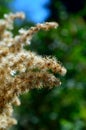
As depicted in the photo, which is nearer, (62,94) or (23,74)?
(23,74)

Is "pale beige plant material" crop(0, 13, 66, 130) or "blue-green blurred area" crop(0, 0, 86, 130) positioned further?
"blue-green blurred area" crop(0, 0, 86, 130)

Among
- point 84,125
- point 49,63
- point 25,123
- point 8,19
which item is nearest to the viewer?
point 49,63

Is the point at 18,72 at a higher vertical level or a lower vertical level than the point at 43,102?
lower

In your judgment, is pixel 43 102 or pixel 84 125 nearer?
pixel 84 125

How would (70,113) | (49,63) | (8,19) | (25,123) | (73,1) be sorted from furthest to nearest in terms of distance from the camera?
(73,1) → (25,123) → (70,113) → (8,19) → (49,63)

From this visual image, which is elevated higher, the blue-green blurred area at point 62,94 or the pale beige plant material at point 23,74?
the blue-green blurred area at point 62,94

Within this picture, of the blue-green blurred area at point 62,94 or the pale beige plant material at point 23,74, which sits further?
the blue-green blurred area at point 62,94

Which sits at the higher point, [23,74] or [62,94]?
[62,94]

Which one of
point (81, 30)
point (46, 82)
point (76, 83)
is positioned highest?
point (81, 30)

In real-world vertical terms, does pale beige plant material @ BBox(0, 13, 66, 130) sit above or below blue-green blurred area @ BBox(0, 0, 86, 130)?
below

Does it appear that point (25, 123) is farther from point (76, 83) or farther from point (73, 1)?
point (73, 1)

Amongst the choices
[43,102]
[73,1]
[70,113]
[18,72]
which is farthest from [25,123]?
[73,1]
